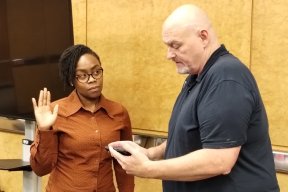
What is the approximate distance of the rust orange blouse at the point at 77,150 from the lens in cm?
213

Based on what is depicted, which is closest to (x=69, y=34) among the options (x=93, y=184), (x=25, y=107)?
(x=25, y=107)

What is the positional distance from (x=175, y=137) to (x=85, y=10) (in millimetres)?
1640

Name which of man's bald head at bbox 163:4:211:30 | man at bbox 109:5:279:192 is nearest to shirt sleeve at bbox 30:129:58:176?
man at bbox 109:5:279:192

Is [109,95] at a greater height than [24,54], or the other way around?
[24,54]

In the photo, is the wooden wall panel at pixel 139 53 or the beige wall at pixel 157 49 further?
the wooden wall panel at pixel 139 53

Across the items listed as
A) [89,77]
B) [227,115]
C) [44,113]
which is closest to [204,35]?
[227,115]

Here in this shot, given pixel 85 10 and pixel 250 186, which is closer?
pixel 250 186

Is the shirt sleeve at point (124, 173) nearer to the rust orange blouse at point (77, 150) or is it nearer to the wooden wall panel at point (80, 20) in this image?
the rust orange blouse at point (77, 150)

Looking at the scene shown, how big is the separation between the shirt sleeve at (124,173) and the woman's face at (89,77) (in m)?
0.23

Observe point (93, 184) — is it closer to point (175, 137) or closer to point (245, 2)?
point (175, 137)

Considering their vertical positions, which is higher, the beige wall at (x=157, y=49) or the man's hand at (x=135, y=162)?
the beige wall at (x=157, y=49)

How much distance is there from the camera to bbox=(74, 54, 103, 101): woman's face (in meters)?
2.17

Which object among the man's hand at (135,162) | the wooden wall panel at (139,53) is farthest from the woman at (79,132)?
the man's hand at (135,162)

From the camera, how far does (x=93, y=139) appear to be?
7.05 feet
